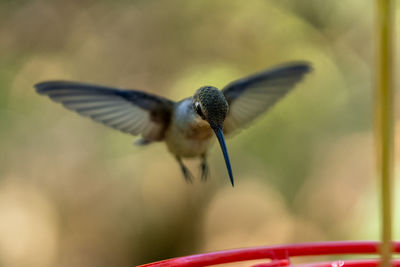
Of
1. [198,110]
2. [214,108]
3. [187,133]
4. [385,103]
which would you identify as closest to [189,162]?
[187,133]

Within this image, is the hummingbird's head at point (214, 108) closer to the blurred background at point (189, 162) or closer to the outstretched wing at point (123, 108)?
the outstretched wing at point (123, 108)

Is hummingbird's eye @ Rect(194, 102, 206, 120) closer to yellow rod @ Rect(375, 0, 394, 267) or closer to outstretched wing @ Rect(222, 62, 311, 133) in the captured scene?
Answer: outstretched wing @ Rect(222, 62, 311, 133)

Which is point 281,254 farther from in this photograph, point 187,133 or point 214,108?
point 187,133

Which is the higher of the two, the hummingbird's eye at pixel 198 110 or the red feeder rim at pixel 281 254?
the hummingbird's eye at pixel 198 110

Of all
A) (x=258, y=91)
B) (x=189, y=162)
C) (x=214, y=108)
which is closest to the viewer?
(x=214, y=108)

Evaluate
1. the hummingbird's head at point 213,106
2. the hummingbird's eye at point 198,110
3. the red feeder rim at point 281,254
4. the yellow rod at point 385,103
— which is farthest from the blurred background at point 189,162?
the yellow rod at point 385,103

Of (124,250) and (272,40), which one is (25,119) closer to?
(124,250)

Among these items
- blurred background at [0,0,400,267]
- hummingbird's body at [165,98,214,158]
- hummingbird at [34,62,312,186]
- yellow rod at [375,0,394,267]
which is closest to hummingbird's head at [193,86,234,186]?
hummingbird's body at [165,98,214,158]
